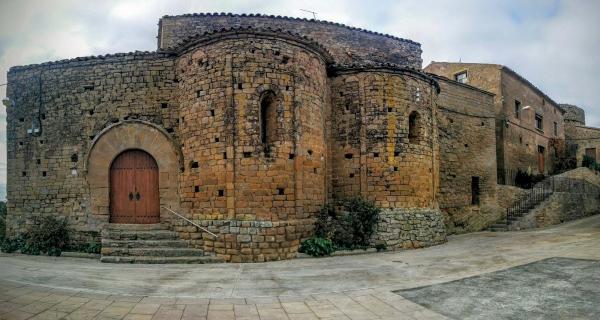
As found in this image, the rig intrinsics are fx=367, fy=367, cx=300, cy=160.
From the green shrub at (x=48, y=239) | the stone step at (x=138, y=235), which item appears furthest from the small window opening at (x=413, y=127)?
the green shrub at (x=48, y=239)

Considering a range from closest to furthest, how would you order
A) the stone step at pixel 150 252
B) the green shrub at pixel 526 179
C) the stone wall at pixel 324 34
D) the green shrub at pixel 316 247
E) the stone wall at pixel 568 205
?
1. the stone step at pixel 150 252
2. the green shrub at pixel 316 247
3. the stone wall at pixel 324 34
4. the stone wall at pixel 568 205
5. the green shrub at pixel 526 179

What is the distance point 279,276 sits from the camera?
7.77 metres

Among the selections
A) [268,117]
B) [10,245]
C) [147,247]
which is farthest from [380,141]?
[10,245]

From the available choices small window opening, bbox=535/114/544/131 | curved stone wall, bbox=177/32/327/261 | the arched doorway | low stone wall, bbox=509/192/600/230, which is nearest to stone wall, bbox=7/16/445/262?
curved stone wall, bbox=177/32/327/261

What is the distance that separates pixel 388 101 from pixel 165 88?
23.3 feet

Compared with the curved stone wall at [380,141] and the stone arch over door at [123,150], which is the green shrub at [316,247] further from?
the stone arch over door at [123,150]

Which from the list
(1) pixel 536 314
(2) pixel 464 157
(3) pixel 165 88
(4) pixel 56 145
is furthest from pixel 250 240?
(2) pixel 464 157

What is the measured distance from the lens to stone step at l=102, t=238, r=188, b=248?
970 centimetres

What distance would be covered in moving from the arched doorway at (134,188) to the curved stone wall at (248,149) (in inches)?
46.6

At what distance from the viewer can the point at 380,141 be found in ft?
39.2

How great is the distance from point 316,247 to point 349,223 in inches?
57.2

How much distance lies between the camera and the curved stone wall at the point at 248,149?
9.61 m

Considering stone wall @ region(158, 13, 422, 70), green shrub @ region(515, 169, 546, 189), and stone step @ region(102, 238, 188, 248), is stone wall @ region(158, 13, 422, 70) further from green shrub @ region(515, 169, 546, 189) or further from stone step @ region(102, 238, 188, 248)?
green shrub @ region(515, 169, 546, 189)

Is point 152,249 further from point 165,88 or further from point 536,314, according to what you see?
point 536,314
